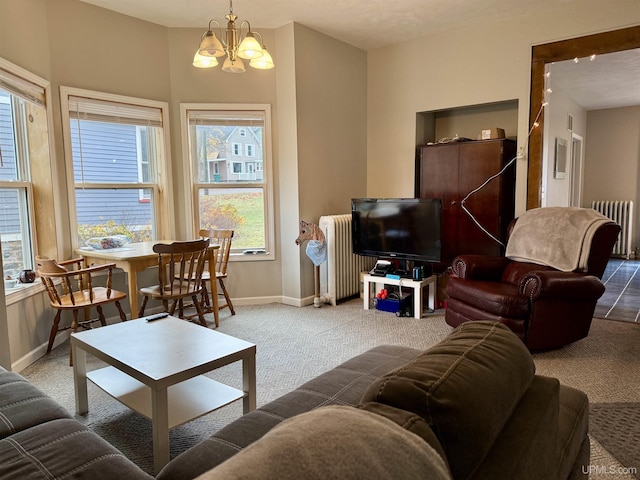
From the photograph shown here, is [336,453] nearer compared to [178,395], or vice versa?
[336,453]

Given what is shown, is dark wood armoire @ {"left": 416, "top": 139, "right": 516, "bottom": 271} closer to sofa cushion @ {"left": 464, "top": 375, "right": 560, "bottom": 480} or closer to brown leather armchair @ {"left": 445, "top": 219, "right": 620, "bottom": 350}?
brown leather armchair @ {"left": 445, "top": 219, "right": 620, "bottom": 350}

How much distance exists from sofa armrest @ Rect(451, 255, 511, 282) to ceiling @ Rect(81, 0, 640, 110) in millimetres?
2261

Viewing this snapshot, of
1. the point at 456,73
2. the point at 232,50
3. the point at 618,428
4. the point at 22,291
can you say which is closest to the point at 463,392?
the point at 618,428

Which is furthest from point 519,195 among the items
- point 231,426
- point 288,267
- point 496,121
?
point 231,426

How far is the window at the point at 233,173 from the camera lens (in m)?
4.48

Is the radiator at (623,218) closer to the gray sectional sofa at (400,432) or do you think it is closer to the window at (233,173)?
the window at (233,173)

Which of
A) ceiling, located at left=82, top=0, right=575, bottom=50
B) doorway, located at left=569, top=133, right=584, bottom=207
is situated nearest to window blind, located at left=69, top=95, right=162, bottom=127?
ceiling, located at left=82, top=0, right=575, bottom=50

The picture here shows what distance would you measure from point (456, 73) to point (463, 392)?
4.48m

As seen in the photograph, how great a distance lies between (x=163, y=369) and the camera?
1854 millimetres

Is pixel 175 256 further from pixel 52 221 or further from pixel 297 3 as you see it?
pixel 297 3

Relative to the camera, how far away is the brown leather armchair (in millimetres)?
3045

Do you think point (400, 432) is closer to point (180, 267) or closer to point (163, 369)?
point (163, 369)

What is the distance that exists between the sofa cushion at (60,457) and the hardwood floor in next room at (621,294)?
417cm

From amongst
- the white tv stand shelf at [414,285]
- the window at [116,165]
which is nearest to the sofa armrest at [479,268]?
the white tv stand shelf at [414,285]
